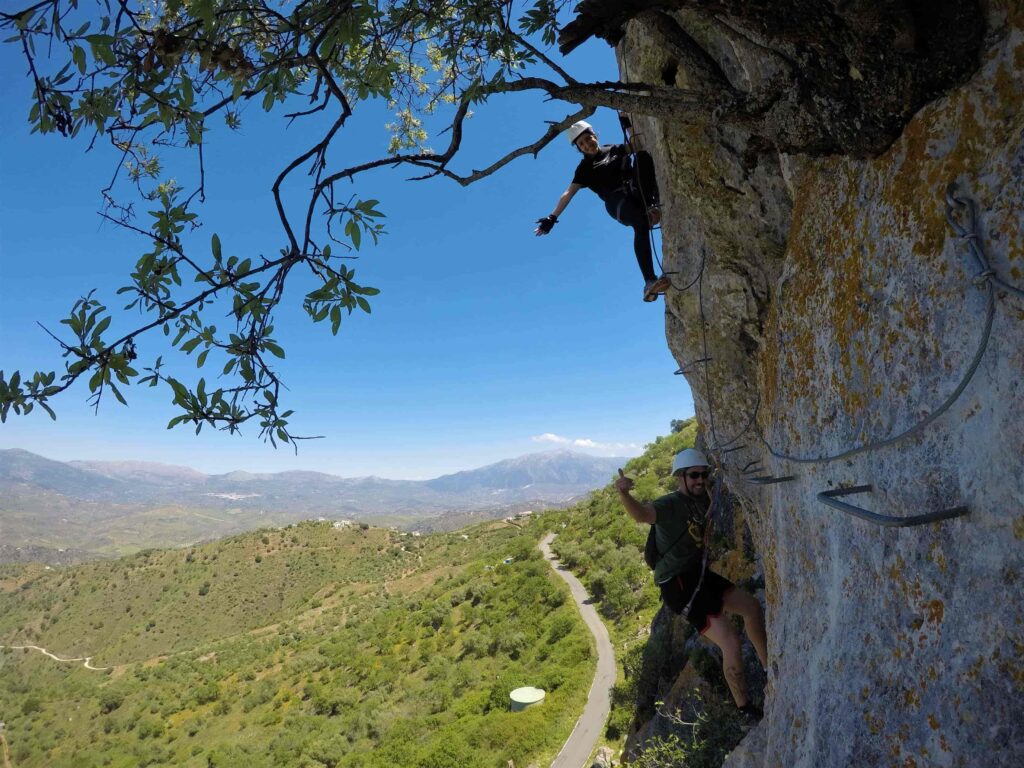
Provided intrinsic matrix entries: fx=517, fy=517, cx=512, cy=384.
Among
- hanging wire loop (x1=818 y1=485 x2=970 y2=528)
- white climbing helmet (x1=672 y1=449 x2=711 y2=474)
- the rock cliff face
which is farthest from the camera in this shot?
white climbing helmet (x1=672 y1=449 x2=711 y2=474)

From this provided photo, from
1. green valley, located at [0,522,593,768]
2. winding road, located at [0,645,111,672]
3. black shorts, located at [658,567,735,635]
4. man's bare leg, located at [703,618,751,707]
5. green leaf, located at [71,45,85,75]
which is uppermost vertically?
green leaf, located at [71,45,85,75]

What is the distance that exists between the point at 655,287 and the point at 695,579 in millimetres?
3498

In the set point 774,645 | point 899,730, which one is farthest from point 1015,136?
point 774,645

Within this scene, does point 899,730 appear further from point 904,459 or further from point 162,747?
point 162,747

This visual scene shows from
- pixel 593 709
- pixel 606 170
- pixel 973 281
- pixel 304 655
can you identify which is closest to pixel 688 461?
pixel 973 281

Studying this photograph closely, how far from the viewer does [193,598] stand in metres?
85.1

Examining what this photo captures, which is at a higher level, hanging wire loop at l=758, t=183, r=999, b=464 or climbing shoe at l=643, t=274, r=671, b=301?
climbing shoe at l=643, t=274, r=671, b=301

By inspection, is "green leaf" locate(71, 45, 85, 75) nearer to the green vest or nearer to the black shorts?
the green vest

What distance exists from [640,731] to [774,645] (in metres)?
12.3

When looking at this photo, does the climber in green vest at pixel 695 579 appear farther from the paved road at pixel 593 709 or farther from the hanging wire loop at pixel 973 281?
the paved road at pixel 593 709

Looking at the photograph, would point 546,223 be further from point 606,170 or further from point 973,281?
point 973,281

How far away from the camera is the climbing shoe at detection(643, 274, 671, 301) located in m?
6.58

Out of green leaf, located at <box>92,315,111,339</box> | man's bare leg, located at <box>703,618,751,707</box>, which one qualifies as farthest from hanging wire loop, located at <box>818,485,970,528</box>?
green leaf, located at <box>92,315,111,339</box>

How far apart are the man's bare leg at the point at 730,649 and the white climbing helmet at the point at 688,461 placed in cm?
161
